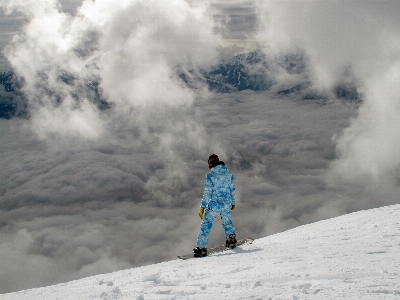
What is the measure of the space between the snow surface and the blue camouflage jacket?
1302 mm

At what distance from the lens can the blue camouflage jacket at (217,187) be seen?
24.2ft

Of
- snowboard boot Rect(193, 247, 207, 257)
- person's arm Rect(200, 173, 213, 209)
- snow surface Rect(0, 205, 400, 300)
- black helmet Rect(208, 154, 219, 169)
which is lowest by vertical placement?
snow surface Rect(0, 205, 400, 300)

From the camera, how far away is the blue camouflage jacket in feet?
24.2

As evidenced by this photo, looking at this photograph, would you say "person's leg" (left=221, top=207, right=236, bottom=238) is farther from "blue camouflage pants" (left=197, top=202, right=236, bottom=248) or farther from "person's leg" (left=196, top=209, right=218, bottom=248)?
"person's leg" (left=196, top=209, right=218, bottom=248)

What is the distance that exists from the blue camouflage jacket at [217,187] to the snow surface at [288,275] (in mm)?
1302

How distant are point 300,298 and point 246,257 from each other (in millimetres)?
2673

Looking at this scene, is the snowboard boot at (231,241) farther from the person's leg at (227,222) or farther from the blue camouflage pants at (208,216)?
the blue camouflage pants at (208,216)

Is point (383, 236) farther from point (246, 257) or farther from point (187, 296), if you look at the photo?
point (187, 296)

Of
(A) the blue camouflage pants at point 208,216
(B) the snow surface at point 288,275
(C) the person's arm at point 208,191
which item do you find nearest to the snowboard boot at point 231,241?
(A) the blue camouflage pants at point 208,216

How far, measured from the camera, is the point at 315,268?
448 centimetres

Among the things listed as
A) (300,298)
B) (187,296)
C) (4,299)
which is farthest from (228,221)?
(4,299)

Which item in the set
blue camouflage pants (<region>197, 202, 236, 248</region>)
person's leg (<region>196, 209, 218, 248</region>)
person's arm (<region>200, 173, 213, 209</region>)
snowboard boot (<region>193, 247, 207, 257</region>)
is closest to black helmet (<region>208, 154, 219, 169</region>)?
person's arm (<region>200, 173, 213, 209</region>)

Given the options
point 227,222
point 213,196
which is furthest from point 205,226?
point 213,196

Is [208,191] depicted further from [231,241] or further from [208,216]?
[231,241]
